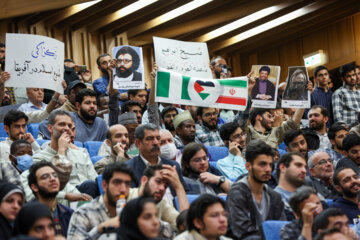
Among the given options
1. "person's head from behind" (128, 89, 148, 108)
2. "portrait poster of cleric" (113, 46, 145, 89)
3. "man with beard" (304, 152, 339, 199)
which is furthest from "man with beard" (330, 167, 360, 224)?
"person's head from behind" (128, 89, 148, 108)

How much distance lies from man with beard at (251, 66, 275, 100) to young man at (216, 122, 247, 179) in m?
1.23

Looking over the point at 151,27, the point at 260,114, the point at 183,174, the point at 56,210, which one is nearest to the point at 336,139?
the point at 260,114

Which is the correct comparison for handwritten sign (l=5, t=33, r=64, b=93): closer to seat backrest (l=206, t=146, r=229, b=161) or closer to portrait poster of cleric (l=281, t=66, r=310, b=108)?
seat backrest (l=206, t=146, r=229, b=161)

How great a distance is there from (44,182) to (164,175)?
2.40 ft

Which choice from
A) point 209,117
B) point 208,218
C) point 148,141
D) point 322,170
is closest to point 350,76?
point 209,117

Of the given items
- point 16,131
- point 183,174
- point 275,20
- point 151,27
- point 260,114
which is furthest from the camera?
point 275,20

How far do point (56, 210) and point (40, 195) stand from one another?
13 cm

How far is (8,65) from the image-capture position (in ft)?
22.7

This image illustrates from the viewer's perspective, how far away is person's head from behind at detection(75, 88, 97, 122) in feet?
22.0

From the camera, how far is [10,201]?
3900 mm

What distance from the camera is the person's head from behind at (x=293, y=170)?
5168 mm

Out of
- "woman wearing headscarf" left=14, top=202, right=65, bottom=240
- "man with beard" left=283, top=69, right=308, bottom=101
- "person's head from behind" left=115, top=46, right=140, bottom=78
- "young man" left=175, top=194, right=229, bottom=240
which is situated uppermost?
"person's head from behind" left=115, top=46, right=140, bottom=78

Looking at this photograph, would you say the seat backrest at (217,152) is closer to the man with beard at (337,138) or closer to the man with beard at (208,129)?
the man with beard at (208,129)

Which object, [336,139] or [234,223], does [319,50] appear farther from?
[234,223]
